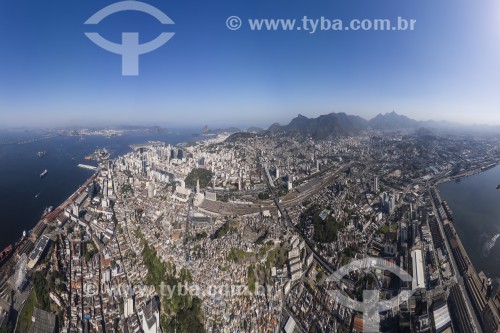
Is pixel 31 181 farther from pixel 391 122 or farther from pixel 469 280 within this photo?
pixel 391 122

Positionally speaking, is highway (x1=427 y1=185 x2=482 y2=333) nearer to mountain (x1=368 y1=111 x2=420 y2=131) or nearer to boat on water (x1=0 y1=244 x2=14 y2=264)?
boat on water (x1=0 y1=244 x2=14 y2=264)

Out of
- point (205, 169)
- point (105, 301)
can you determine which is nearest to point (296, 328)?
point (105, 301)

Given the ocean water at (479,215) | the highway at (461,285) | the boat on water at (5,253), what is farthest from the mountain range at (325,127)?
the boat on water at (5,253)

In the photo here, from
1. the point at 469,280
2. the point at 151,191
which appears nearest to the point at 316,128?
the point at 151,191

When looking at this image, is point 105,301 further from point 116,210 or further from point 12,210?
point 12,210

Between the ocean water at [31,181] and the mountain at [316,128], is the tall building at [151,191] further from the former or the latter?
the mountain at [316,128]

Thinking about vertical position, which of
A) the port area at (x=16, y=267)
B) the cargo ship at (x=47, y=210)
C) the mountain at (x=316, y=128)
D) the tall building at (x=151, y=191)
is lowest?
the port area at (x=16, y=267)
